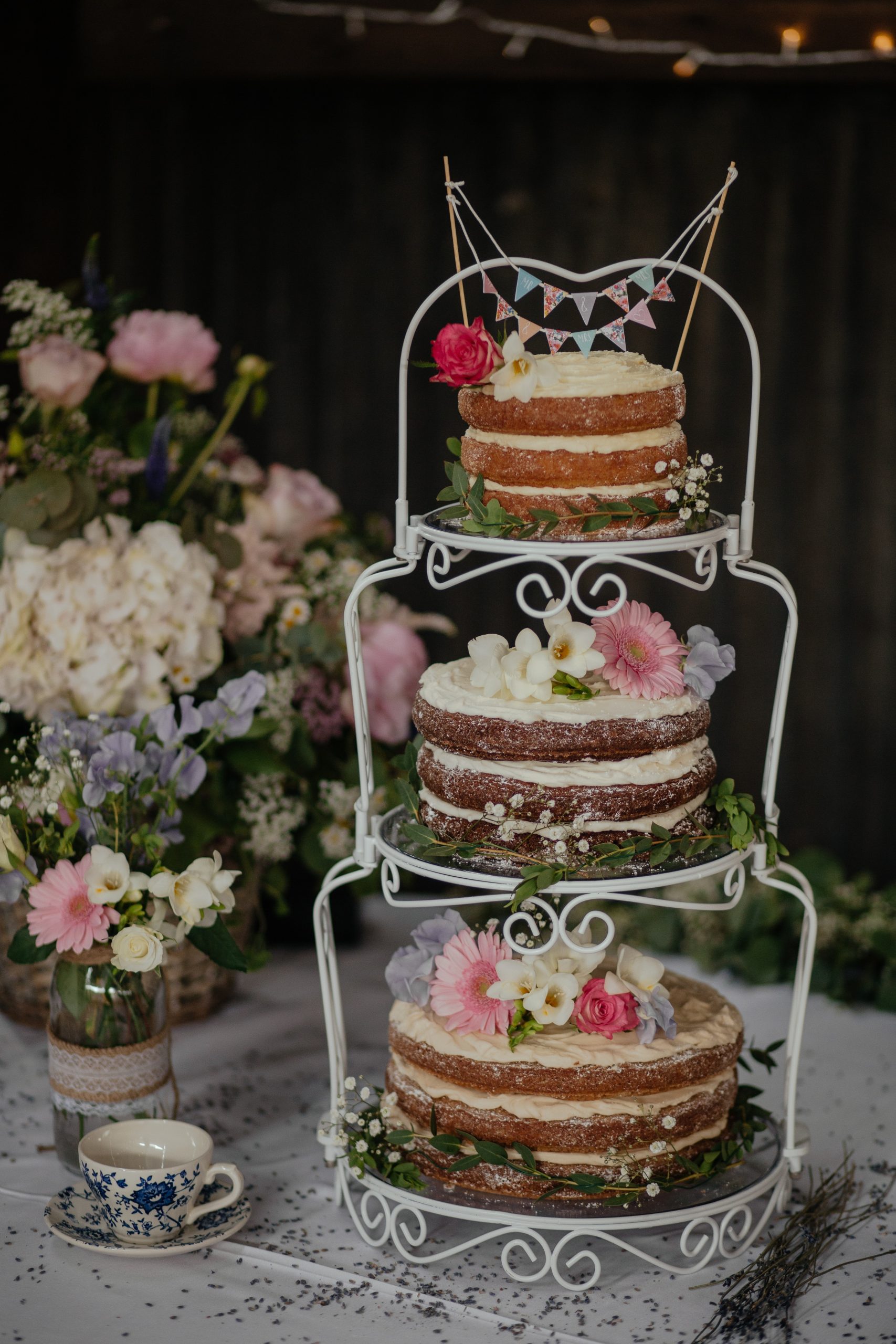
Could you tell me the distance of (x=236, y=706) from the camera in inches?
77.9

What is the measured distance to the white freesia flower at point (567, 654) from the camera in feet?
5.52

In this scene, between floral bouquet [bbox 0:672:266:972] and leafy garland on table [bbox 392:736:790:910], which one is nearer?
leafy garland on table [bbox 392:736:790:910]

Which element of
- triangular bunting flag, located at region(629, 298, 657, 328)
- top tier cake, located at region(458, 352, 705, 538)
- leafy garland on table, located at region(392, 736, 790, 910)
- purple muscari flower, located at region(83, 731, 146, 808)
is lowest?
leafy garland on table, located at region(392, 736, 790, 910)

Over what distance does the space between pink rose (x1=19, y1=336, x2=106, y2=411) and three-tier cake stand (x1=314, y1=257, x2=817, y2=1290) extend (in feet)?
2.22

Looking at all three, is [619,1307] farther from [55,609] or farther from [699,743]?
[55,609]

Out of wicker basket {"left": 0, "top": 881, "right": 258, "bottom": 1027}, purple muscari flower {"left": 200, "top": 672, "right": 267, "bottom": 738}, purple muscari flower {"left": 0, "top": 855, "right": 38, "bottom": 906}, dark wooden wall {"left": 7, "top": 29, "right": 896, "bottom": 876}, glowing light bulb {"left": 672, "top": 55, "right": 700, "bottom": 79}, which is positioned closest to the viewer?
purple muscari flower {"left": 0, "top": 855, "right": 38, "bottom": 906}

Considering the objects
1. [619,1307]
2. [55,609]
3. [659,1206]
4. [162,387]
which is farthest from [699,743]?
[162,387]

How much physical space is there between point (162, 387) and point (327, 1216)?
4.51ft

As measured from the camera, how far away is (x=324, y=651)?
2.36m

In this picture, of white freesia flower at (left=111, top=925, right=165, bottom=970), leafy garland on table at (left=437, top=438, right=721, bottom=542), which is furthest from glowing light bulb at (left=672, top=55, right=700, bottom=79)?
white freesia flower at (left=111, top=925, right=165, bottom=970)

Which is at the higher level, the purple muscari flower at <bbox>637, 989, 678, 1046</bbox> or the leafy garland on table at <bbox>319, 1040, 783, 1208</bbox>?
the purple muscari flower at <bbox>637, 989, 678, 1046</bbox>

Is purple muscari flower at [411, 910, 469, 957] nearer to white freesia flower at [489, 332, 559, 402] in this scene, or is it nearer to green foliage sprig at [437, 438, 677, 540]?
green foliage sprig at [437, 438, 677, 540]

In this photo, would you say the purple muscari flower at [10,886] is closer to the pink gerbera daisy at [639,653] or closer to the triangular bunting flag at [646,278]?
the pink gerbera daisy at [639,653]

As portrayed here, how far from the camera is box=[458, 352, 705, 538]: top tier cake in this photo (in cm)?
166
